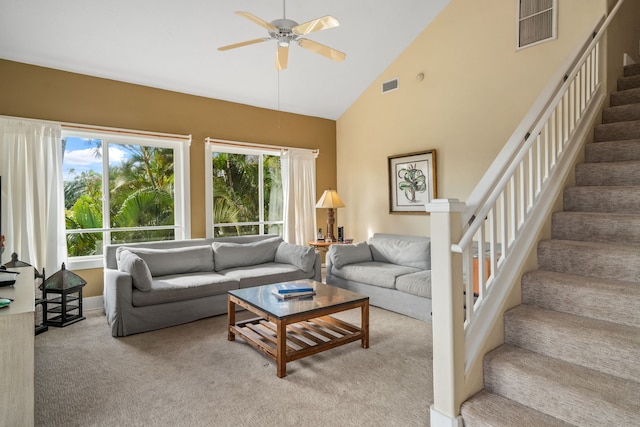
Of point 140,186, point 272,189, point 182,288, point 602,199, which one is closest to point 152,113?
point 140,186

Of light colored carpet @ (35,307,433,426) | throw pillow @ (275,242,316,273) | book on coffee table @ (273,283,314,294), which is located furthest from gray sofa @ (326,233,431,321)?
book on coffee table @ (273,283,314,294)

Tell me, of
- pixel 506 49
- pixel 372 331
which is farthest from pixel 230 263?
pixel 506 49

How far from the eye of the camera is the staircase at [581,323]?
164 cm

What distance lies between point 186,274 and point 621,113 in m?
4.27

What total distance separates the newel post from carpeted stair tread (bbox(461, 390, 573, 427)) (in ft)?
0.19

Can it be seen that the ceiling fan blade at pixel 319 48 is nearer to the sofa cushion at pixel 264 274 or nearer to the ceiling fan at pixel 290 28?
the ceiling fan at pixel 290 28

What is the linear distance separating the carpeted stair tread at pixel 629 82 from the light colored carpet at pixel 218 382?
278 cm

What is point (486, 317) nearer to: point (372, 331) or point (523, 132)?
point (523, 132)

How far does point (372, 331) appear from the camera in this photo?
347cm

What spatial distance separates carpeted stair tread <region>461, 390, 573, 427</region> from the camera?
5.41ft

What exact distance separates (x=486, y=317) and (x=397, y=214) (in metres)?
3.55

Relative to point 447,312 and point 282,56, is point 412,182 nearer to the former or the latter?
point 282,56

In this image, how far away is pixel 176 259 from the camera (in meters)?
Result: 4.20

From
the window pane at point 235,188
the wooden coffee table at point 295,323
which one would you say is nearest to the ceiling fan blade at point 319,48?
the wooden coffee table at point 295,323
